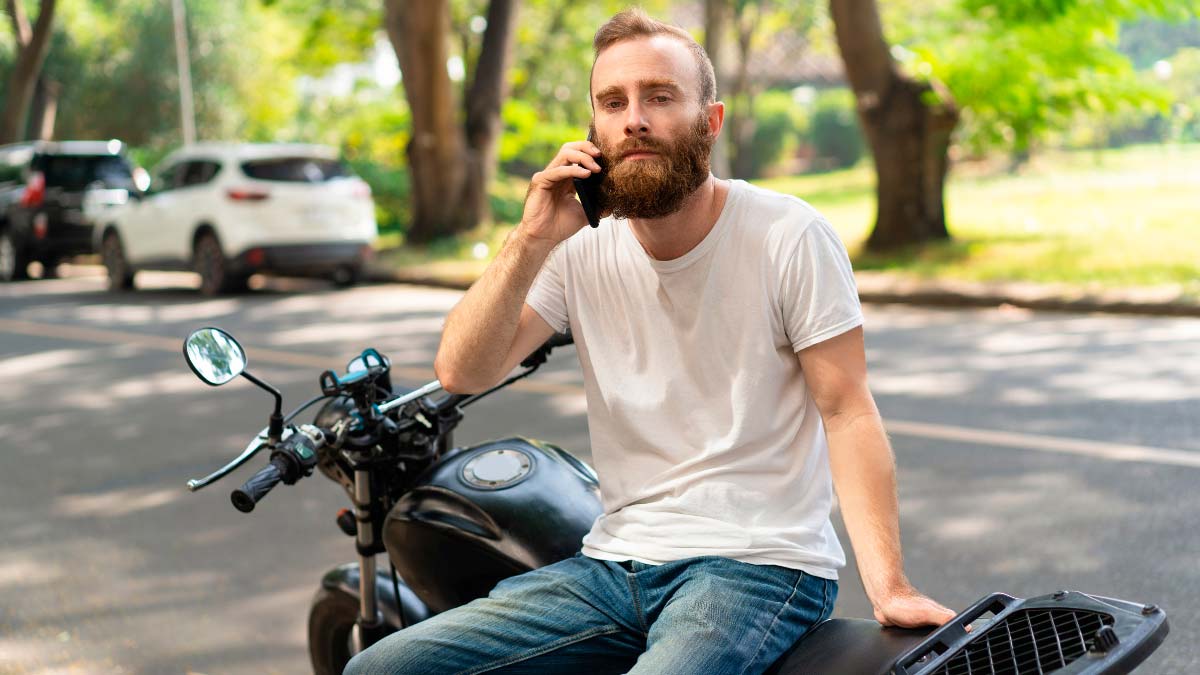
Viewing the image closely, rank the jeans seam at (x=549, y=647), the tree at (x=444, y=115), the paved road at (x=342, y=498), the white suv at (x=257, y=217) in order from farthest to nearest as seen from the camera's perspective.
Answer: the tree at (x=444, y=115) → the white suv at (x=257, y=217) → the paved road at (x=342, y=498) → the jeans seam at (x=549, y=647)

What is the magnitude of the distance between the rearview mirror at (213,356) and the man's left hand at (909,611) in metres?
1.28

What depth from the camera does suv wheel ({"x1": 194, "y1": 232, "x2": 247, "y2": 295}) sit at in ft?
52.6

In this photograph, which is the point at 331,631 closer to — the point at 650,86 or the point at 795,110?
the point at 650,86

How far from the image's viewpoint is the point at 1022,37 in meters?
15.7

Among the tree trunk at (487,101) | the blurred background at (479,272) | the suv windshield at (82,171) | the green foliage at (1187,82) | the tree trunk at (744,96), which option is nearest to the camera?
the blurred background at (479,272)

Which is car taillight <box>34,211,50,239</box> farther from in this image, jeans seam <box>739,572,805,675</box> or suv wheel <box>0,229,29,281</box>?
jeans seam <box>739,572,805,675</box>

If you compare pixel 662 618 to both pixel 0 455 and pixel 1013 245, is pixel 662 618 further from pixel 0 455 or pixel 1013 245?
pixel 1013 245

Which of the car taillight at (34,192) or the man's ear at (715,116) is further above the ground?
the man's ear at (715,116)

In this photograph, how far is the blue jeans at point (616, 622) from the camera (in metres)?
2.27

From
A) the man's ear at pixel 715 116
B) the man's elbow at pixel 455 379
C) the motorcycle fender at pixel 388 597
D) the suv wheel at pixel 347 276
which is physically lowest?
the suv wheel at pixel 347 276

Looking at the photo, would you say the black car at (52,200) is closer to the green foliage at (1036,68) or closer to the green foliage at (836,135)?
the green foliage at (1036,68)

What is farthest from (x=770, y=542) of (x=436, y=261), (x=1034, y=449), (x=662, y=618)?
(x=436, y=261)

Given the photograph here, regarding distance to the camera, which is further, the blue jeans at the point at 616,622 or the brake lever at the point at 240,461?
the brake lever at the point at 240,461

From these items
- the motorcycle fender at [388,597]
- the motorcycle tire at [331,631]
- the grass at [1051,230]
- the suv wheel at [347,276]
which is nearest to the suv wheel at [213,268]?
the suv wheel at [347,276]
